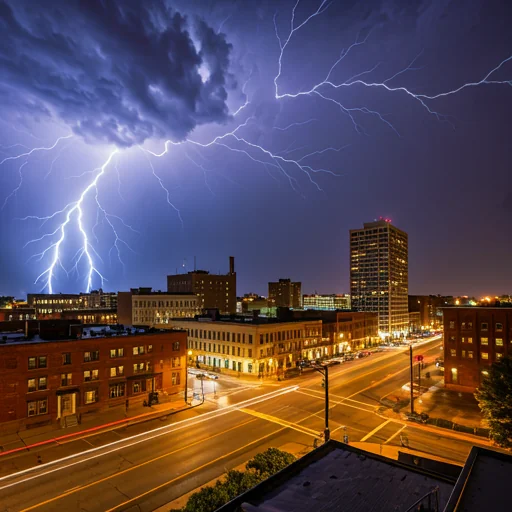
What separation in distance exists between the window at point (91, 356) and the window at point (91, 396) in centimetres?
303

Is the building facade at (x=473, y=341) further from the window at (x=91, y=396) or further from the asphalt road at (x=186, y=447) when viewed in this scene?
the window at (x=91, y=396)

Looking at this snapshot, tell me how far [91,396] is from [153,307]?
87.0 m

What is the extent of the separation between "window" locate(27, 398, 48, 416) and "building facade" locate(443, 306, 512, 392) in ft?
157

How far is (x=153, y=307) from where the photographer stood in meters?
122

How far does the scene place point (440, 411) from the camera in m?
38.0

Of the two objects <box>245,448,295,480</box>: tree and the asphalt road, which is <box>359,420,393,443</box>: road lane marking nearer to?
the asphalt road

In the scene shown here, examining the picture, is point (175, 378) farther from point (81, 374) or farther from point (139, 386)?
point (81, 374)

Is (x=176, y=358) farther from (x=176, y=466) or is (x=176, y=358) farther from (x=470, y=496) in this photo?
(x=470, y=496)

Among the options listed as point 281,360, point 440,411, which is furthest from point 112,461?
point 281,360

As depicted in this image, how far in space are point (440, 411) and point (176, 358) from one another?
30414 millimetres

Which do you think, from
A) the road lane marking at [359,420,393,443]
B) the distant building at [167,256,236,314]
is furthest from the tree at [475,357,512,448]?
the distant building at [167,256,236,314]

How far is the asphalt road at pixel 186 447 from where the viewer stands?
2162cm

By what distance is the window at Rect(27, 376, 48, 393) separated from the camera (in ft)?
108

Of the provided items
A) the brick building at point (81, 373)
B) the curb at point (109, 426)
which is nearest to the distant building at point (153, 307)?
the brick building at point (81, 373)
